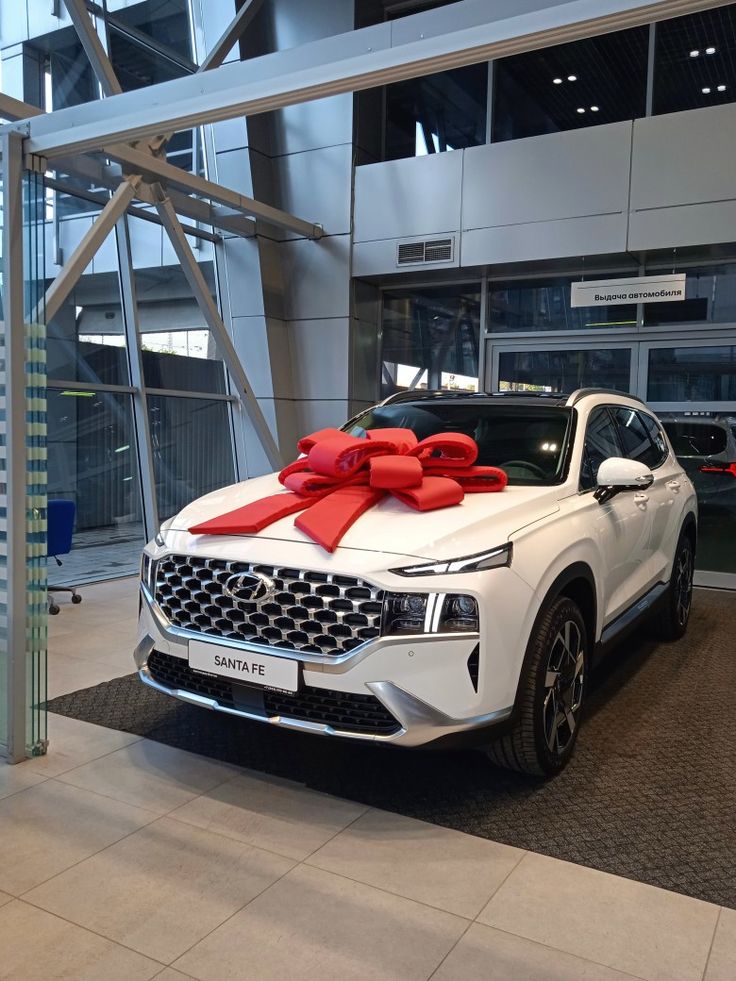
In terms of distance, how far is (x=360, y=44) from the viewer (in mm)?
2578

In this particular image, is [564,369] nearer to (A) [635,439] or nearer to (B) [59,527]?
(A) [635,439]

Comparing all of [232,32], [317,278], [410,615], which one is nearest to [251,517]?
[410,615]

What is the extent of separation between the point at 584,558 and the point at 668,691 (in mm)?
1424

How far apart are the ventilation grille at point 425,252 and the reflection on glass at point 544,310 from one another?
658 millimetres

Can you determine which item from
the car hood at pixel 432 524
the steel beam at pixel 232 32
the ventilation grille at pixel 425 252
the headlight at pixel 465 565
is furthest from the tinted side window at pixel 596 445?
the steel beam at pixel 232 32

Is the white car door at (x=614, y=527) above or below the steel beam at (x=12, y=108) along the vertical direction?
below

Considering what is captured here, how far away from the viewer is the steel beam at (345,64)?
2203mm

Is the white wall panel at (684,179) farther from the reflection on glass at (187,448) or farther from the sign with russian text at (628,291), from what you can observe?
the reflection on glass at (187,448)

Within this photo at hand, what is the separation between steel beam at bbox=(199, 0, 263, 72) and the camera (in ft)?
25.3

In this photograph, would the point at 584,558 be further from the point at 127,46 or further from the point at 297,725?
the point at 127,46

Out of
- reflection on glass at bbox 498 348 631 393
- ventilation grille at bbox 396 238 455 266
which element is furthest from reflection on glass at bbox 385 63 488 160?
reflection on glass at bbox 498 348 631 393

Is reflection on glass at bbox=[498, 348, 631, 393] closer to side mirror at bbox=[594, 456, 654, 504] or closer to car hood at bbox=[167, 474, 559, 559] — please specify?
side mirror at bbox=[594, 456, 654, 504]

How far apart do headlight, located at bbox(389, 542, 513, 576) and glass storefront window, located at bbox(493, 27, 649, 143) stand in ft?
20.0

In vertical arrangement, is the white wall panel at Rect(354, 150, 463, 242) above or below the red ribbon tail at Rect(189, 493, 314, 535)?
above
